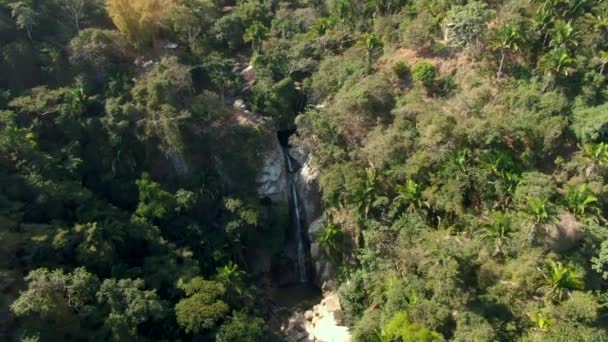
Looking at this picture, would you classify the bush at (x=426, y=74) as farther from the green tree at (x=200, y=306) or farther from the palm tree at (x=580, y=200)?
the green tree at (x=200, y=306)

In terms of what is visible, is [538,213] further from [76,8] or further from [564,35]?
[76,8]

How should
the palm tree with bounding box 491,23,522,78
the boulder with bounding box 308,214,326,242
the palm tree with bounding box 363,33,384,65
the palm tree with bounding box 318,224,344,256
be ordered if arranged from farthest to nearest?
1. the palm tree with bounding box 363,33,384,65
2. the boulder with bounding box 308,214,326,242
3. the palm tree with bounding box 491,23,522,78
4. the palm tree with bounding box 318,224,344,256

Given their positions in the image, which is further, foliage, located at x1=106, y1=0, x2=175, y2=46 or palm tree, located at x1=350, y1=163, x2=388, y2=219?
foliage, located at x1=106, y1=0, x2=175, y2=46

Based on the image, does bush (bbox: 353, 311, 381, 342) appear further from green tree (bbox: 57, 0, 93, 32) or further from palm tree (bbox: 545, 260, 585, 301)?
green tree (bbox: 57, 0, 93, 32)

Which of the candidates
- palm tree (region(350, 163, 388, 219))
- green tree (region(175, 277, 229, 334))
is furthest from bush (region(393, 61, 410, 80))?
green tree (region(175, 277, 229, 334))

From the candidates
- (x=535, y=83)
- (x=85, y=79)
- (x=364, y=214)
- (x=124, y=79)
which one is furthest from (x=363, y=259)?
(x=85, y=79)

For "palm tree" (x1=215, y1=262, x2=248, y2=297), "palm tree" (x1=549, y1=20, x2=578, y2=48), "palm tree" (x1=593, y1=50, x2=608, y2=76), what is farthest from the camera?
"palm tree" (x1=549, y1=20, x2=578, y2=48)

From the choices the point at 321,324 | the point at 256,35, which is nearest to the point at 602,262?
the point at 321,324
